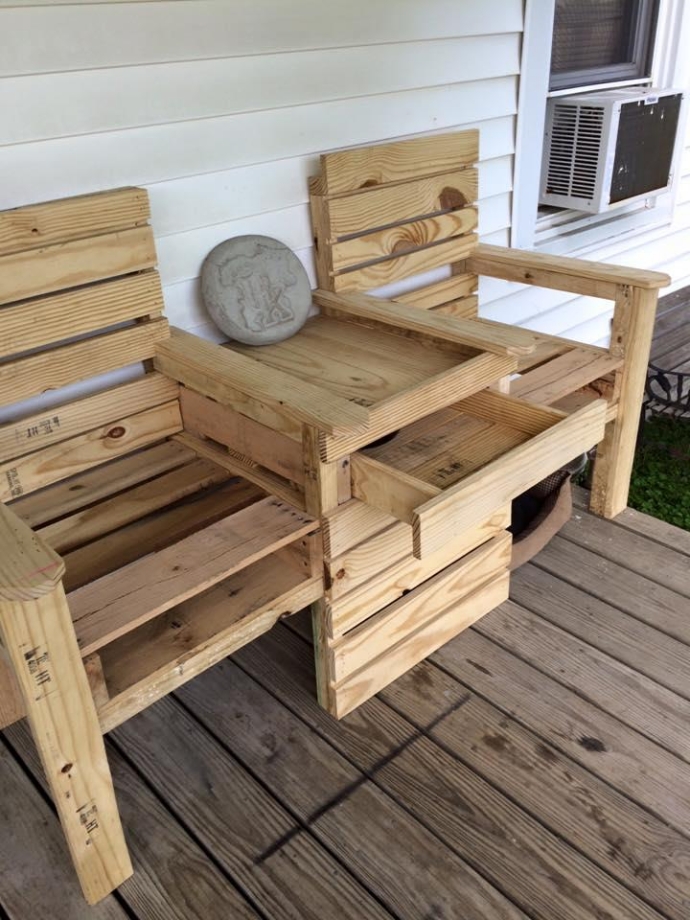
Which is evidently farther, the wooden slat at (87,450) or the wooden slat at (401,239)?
the wooden slat at (401,239)

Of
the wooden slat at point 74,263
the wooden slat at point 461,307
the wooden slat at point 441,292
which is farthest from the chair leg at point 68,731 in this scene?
the wooden slat at point 461,307

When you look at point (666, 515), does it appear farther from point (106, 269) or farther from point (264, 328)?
point (106, 269)

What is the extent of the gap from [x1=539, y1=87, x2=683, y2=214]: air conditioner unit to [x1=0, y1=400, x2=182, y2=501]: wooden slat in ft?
6.11

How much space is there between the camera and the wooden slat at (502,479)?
1.51m

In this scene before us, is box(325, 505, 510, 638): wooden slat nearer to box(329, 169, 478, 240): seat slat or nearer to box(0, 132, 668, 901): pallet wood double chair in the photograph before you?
box(0, 132, 668, 901): pallet wood double chair

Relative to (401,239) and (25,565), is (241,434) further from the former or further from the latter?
(401,239)

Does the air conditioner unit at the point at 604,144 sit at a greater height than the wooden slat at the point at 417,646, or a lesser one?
greater

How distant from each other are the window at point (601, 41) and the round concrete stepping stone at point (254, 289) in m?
1.49

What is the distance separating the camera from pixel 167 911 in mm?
1542

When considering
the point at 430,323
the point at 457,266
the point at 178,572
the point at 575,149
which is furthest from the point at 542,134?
the point at 178,572

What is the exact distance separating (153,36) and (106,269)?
1.69 ft

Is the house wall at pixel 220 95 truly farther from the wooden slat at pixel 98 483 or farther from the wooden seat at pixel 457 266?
the wooden slat at pixel 98 483

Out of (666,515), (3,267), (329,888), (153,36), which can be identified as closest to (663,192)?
(666,515)

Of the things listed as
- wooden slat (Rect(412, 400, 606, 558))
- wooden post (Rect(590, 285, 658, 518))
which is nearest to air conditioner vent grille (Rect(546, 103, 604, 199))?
wooden post (Rect(590, 285, 658, 518))
